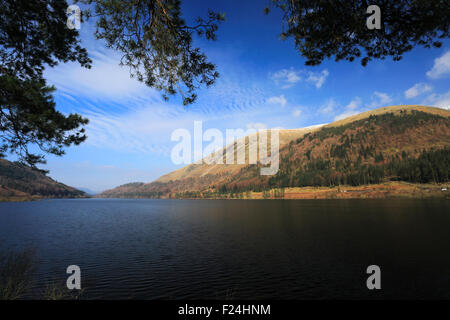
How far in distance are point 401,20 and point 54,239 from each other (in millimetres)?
45479

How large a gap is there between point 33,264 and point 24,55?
19.8 m

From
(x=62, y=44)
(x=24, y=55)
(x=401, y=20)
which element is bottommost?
(x=24, y=55)

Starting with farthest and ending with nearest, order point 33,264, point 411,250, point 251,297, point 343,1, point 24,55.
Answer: point 411,250
point 33,264
point 251,297
point 24,55
point 343,1

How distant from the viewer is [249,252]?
25203mm

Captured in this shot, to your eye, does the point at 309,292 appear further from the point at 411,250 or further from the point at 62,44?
the point at 62,44

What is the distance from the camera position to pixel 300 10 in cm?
924

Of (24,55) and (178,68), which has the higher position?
(24,55)

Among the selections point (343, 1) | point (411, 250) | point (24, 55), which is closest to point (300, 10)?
point (343, 1)

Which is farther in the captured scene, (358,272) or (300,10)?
(358,272)
